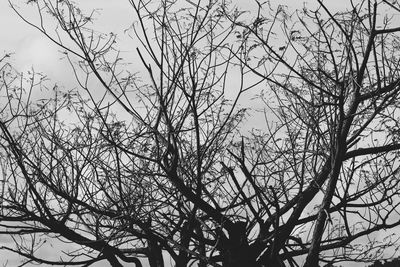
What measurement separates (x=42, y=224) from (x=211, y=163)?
2.46 metres

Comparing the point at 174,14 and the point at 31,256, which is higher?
the point at 174,14

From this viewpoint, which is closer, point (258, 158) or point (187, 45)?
point (187, 45)

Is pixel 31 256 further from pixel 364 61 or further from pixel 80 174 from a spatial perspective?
pixel 364 61

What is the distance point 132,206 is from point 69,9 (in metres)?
2.43

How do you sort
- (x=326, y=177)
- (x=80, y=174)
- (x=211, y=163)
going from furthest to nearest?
(x=211, y=163), (x=80, y=174), (x=326, y=177)

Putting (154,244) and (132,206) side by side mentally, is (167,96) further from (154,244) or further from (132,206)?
(154,244)

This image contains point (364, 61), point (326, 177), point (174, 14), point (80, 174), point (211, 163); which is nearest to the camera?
point (364, 61)

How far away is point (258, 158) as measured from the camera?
8.30 meters

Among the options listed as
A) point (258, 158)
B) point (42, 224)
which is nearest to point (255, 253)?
point (258, 158)

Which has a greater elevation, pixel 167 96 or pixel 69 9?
pixel 69 9

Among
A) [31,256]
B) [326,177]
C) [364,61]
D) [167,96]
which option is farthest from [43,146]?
[364,61]

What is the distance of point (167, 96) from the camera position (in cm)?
658

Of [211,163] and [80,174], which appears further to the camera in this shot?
[211,163]

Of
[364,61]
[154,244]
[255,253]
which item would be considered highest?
[154,244]
